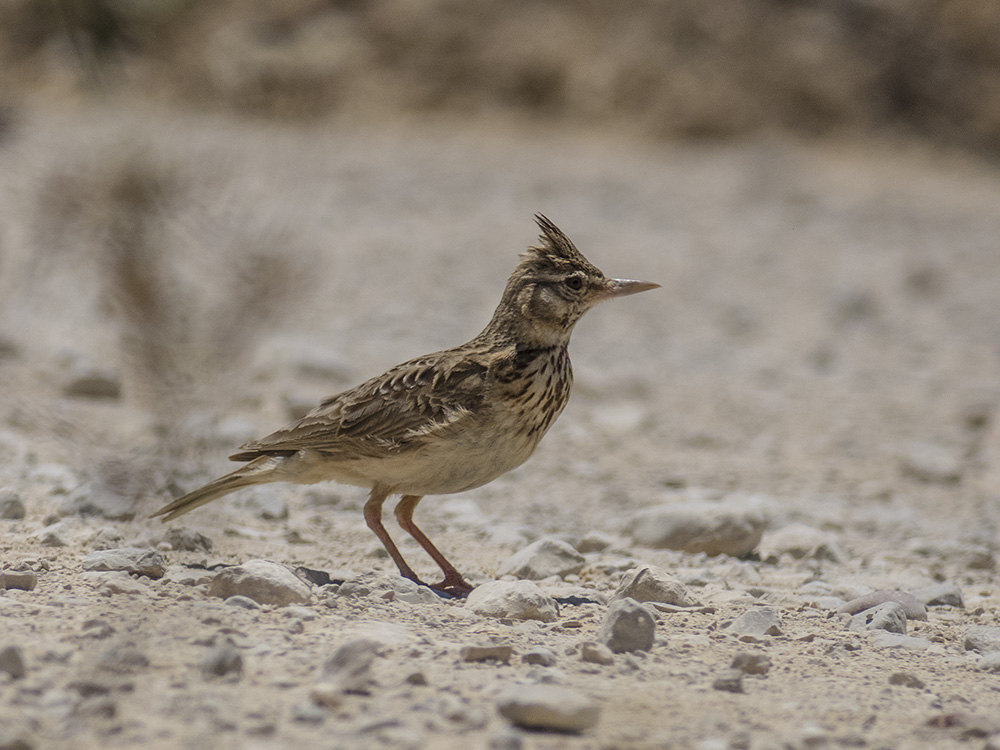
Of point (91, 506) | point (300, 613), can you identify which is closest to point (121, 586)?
point (300, 613)

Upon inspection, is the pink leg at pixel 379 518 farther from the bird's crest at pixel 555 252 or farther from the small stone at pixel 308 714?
the small stone at pixel 308 714

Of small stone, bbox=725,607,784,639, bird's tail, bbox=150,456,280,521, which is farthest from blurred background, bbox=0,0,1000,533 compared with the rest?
small stone, bbox=725,607,784,639

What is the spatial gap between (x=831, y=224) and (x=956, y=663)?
12.5m

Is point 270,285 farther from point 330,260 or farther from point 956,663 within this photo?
point 330,260

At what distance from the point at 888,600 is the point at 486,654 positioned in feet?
5.85

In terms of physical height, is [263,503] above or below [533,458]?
below

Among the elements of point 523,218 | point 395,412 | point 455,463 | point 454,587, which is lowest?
point 454,587

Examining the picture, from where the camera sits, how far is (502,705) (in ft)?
9.89

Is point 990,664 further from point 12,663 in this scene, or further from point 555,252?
point 12,663

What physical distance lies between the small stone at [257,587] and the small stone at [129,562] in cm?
32

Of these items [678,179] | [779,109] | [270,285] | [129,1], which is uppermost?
[779,109]

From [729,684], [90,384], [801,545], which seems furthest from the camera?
[90,384]

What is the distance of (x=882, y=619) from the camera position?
13.7ft

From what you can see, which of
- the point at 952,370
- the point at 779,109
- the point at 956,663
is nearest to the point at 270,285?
the point at 956,663
